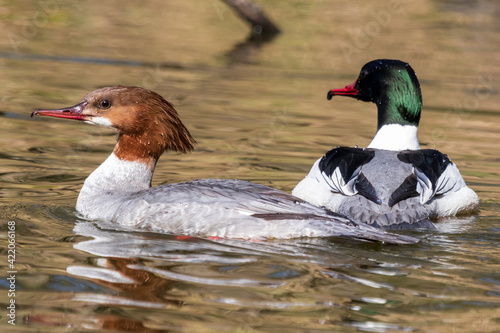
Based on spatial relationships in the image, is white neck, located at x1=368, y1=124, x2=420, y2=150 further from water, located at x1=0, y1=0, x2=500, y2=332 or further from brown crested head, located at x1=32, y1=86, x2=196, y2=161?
brown crested head, located at x1=32, y1=86, x2=196, y2=161

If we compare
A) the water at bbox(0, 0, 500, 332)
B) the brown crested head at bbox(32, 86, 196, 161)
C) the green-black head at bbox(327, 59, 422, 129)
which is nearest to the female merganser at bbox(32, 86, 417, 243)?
the brown crested head at bbox(32, 86, 196, 161)

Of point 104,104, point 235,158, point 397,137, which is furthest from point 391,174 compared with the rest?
point 235,158

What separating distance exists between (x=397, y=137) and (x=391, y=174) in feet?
4.41

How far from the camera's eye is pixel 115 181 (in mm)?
6852

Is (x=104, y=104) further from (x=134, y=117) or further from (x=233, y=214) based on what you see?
(x=233, y=214)

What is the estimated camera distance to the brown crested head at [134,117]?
22.3 feet

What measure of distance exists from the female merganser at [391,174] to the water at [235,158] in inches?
10.3

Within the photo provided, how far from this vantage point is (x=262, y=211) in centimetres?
614

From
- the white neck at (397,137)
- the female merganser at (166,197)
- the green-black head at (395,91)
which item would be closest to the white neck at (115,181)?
the female merganser at (166,197)

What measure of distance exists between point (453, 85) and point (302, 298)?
397 inches

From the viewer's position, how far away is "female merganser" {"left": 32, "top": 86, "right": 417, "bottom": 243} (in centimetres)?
609

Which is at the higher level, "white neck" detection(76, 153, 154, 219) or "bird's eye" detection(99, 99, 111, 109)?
"bird's eye" detection(99, 99, 111, 109)

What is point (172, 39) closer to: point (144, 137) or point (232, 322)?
point (144, 137)

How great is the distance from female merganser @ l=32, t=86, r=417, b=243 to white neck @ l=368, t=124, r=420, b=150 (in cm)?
191
